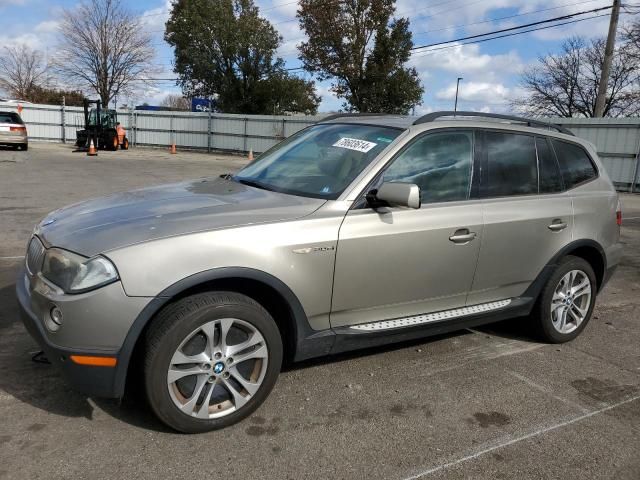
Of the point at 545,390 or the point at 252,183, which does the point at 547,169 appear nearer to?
the point at 545,390

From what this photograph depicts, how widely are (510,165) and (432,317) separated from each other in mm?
1328

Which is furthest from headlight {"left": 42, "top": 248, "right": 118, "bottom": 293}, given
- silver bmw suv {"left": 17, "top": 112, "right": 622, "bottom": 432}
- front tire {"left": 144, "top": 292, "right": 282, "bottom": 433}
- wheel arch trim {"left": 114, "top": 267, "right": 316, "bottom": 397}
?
front tire {"left": 144, "top": 292, "right": 282, "bottom": 433}

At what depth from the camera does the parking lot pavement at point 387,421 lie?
278cm

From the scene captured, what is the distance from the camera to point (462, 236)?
3.73m

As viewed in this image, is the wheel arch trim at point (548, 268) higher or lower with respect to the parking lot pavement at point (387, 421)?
higher

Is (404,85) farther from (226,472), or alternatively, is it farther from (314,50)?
(226,472)

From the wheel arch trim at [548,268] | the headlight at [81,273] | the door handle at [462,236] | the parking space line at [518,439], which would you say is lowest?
the parking space line at [518,439]

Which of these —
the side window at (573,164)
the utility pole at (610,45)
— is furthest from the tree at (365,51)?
the side window at (573,164)

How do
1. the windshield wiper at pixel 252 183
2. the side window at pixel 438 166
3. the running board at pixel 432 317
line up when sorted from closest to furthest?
the running board at pixel 432 317, the side window at pixel 438 166, the windshield wiper at pixel 252 183

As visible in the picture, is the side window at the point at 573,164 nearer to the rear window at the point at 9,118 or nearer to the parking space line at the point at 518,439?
the parking space line at the point at 518,439

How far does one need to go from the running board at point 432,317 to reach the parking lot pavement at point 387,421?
1.37ft

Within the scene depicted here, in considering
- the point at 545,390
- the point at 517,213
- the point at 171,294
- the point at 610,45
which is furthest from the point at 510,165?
the point at 610,45

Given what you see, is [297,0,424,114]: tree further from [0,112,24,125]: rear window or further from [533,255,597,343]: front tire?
[533,255,597,343]: front tire

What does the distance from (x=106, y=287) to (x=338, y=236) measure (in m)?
1.28
